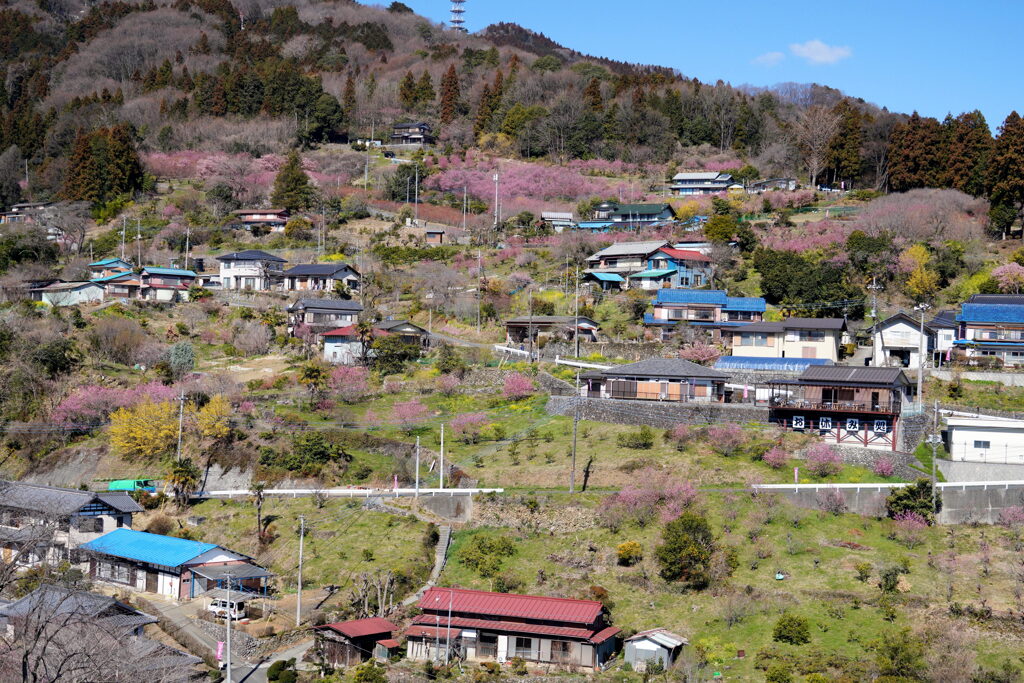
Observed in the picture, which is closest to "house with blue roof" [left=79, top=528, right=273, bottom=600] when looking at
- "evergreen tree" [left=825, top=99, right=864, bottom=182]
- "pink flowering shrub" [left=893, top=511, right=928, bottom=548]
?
"pink flowering shrub" [left=893, top=511, right=928, bottom=548]

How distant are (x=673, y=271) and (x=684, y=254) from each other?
2300mm

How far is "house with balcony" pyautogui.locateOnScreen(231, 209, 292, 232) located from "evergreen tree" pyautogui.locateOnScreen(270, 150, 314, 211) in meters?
0.92

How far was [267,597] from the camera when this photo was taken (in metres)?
36.8

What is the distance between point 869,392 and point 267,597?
23.1m

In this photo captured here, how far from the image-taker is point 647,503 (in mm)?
38031

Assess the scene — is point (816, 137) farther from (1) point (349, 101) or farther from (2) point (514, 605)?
(2) point (514, 605)

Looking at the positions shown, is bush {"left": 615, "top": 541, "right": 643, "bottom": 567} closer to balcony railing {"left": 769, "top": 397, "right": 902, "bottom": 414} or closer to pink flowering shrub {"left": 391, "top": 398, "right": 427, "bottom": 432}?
balcony railing {"left": 769, "top": 397, "right": 902, "bottom": 414}

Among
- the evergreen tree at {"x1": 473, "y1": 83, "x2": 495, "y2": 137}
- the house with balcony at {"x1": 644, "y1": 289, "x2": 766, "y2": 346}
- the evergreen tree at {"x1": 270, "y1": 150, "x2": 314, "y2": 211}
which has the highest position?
the evergreen tree at {"x1": 473, "y1": 83, "x2": 495, "y2": 137}

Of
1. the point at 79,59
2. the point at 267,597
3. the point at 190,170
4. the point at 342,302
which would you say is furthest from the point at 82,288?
the point at 79,59

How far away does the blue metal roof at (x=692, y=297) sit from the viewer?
189 feet

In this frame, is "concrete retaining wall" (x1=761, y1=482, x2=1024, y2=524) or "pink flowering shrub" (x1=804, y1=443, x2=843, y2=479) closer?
"concrete retaining wall" (x1=761, y1=482, x2=1024, y2=524)

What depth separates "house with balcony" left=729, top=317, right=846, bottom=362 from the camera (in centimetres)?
5147

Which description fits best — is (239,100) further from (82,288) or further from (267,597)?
(267,597)

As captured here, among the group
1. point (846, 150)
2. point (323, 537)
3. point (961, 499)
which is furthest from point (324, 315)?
point (846, 150)
